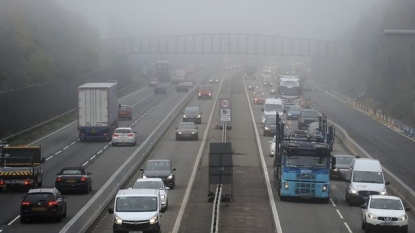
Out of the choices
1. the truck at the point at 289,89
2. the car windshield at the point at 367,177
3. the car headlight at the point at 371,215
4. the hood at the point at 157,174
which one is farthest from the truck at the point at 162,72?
the car headlight at the point at 371,215

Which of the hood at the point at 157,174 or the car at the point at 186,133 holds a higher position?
the hood at the point at 157,174

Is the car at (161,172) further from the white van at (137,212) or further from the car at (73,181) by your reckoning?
the white van at (137,212)

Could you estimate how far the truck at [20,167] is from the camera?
37531mm

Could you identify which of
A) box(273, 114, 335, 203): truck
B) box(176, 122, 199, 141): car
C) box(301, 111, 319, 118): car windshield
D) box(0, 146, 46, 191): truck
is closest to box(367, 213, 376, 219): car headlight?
box(273, 114, 335, 203): truck

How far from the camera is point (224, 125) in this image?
224 feet

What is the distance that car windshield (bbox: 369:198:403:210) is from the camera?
29.1 metres

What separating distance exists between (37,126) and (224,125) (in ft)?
47.8

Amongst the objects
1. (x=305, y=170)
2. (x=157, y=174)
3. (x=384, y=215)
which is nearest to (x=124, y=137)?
(x=157, y=174)

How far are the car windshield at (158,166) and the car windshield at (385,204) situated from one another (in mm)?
12726

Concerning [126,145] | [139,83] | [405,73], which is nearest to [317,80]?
[139,83]

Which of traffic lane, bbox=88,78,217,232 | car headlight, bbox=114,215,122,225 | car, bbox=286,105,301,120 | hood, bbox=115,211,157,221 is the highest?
hood, bbox=115,211,157,221

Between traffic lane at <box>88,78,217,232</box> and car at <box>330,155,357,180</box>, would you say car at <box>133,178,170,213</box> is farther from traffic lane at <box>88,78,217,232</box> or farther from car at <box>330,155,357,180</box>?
car at <box>330,155,357,180</box>

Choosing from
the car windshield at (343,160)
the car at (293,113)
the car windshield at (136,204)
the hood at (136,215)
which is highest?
the car windshield at (136,204)

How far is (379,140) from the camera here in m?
67.2
